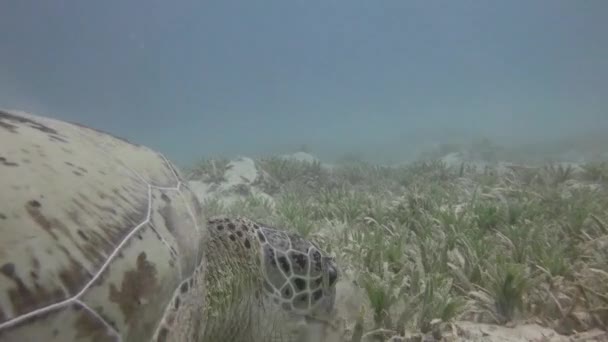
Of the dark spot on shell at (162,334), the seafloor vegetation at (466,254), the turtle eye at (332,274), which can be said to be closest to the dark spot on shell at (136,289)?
the dark spot on shell at (162,334)

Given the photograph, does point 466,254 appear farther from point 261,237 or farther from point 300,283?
point 261,237

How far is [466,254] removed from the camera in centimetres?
264

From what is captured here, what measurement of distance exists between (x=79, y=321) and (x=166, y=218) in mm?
485

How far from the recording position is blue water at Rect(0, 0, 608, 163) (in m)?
56.5

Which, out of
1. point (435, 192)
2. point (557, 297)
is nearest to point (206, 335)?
point (557, 297)

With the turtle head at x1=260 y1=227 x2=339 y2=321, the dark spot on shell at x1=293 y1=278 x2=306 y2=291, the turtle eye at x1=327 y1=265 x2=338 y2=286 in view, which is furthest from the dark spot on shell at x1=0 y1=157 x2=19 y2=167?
the turtle eye at x1=327 y1=265 x2=338 y2=286

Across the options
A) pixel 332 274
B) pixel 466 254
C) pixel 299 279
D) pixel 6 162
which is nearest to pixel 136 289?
pixel 6 162

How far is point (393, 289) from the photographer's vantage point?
1990 mm

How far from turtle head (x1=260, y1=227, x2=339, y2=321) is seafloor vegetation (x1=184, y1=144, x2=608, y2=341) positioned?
225 mm

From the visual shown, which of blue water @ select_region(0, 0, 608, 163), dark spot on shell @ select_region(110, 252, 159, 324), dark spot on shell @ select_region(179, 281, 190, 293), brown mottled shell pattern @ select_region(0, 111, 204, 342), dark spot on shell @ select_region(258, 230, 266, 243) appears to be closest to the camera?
brown mottled shell pattern @ select_region(0, 111, 204, 342)

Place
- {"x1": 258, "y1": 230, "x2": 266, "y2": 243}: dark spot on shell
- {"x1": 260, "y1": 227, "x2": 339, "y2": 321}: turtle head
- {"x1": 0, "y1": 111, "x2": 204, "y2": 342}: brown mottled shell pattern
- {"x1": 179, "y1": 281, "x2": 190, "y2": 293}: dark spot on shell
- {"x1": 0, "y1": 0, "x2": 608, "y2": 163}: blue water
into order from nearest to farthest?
{"x1": 0, "y1": 111, "x2": 204, "y2": 342}: brown mottled shell pattern, {"x1": 179, "y1": 281, "x2": 190, "y2": 293}: dark spot on shell, {"x1": 260, "y1": 227, "x2": 339, "y2": 321}: turtle head, {"x1": 258, "y1": 230, "x2": 266, "y2": 243}: dark spot on shell, {"x1": 0, "y1": 0, "x2": 608, "y2": 163}: blue water

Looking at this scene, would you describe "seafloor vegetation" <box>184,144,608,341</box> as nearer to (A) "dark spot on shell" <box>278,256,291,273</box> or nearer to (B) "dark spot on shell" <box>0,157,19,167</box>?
(A) "dark spot on shell" <box>278,256,291,273</box>

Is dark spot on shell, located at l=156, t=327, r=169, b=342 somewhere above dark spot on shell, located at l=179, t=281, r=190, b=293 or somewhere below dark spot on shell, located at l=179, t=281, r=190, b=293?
below

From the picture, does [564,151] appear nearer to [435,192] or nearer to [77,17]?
[435,192]
